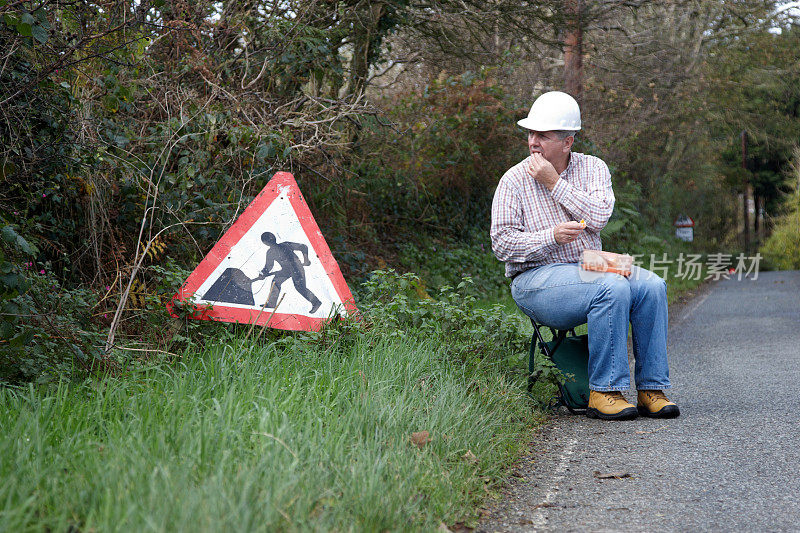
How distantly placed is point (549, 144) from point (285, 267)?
1.78 meters

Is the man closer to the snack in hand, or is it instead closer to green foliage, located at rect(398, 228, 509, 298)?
the snack in hand

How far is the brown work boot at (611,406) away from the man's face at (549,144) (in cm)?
146

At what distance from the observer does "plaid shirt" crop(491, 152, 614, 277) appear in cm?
476

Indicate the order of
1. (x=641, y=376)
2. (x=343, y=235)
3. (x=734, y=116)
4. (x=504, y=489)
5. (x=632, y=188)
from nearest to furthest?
(x=504, y=489), (x=641, y=376), (x=343, y=235), (x=632, y=188), (x=734, y=116)

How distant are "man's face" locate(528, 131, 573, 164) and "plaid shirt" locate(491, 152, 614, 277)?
0.11 meters

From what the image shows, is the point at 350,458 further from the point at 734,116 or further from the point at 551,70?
the point at 734,116

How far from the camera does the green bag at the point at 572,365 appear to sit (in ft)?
16.0

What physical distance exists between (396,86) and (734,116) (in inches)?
946

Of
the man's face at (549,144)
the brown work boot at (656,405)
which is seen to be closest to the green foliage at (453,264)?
the man's face at (549,144)

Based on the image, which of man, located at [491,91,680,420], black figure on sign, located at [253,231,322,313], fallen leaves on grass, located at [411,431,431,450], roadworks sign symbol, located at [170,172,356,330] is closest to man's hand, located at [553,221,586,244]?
man, located at [491,91,680,420]

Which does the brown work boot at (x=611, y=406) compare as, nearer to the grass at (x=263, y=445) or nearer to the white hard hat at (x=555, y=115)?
the grass at (x=263, y=445)

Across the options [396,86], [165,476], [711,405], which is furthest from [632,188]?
[165,476]

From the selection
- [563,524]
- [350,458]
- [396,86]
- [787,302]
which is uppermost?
[396,86]

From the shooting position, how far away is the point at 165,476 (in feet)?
7.98
